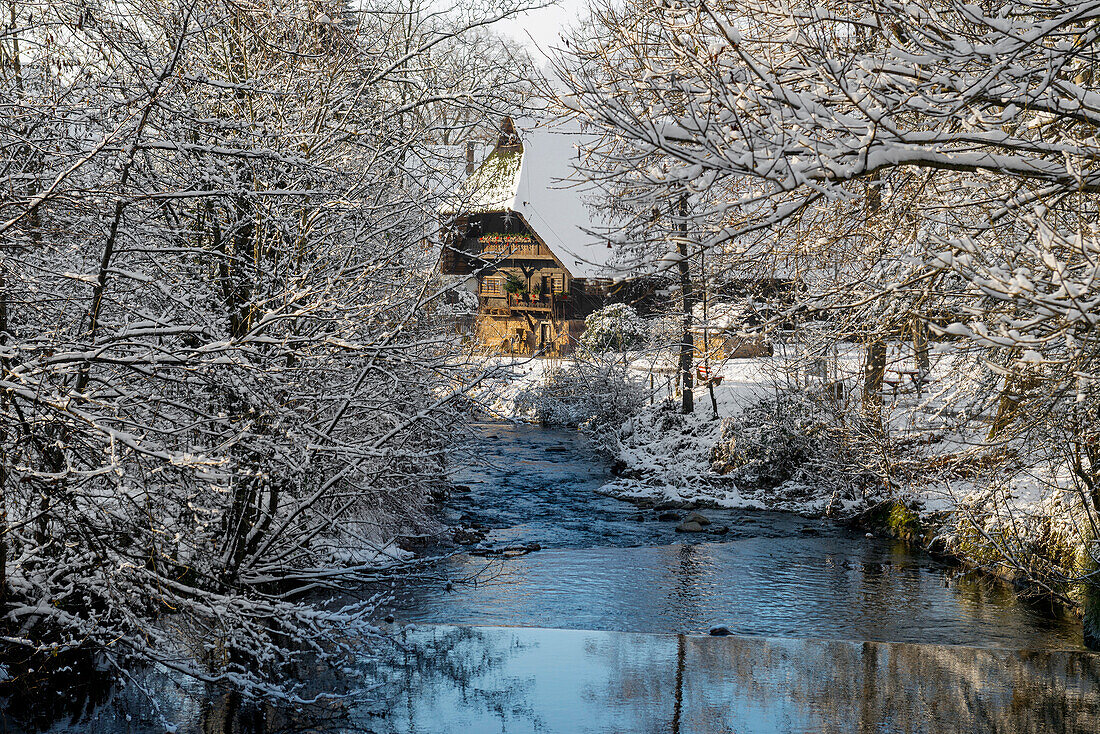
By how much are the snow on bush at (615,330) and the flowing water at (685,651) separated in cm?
903

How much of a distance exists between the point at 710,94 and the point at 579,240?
3104 cm

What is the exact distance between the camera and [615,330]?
83.0 feet

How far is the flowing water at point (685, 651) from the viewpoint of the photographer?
22.8 ft

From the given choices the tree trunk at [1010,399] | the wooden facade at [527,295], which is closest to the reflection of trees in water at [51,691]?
the tree trunk at [1010,399]

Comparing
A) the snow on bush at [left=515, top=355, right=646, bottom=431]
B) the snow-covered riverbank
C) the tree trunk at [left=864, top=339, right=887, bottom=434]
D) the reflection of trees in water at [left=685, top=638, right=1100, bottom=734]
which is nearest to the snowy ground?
the snow-covered riverbank

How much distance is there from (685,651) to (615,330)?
16914mm

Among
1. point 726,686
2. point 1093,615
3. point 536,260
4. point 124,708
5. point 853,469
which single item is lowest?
point 124,708

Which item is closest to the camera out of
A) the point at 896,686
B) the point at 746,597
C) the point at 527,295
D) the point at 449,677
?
the point at 896,686

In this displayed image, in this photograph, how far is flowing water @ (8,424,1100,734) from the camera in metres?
6.95

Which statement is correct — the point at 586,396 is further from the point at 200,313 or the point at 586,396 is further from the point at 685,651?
the point at 200,313

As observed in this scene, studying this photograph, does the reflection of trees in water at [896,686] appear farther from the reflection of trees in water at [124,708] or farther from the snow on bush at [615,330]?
the snow on bush at [615,330]

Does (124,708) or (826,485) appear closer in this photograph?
(124,708)

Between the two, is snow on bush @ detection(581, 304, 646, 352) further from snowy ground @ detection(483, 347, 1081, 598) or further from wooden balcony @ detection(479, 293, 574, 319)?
wooden balcony @ detection(479, 293, 574, 319)

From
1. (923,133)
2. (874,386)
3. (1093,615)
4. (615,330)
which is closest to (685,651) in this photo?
(1093,615)
